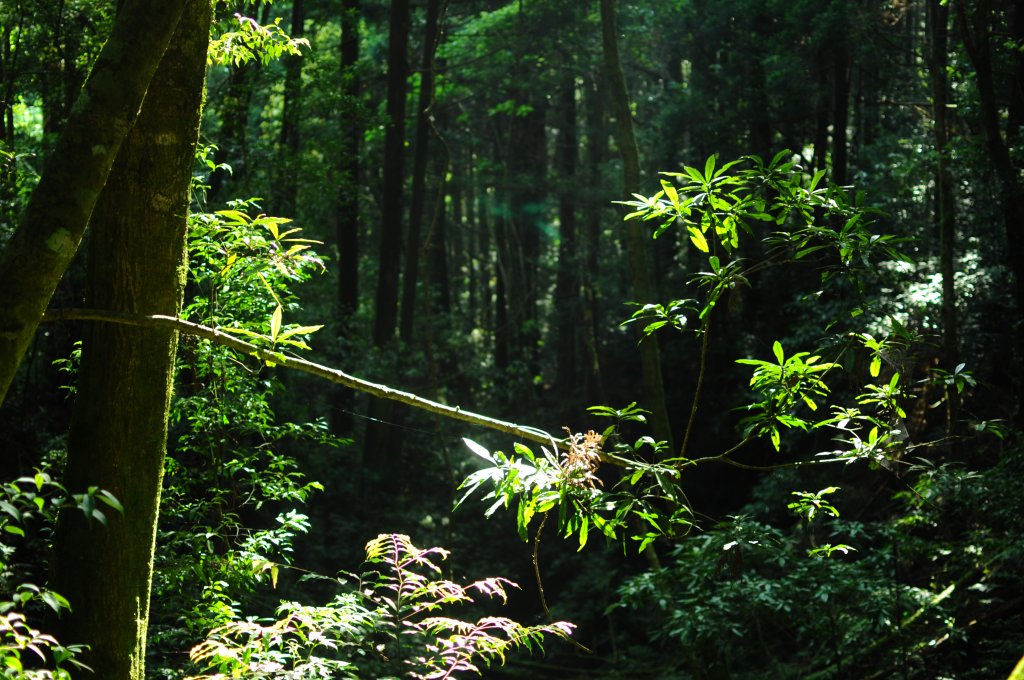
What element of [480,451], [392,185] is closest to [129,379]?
[480,451]

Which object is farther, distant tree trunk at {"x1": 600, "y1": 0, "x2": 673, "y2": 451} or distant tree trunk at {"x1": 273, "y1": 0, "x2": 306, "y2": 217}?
distant tree trunk at {"x1": 273, "y1": 0, "x2": 306, "y2": 217}

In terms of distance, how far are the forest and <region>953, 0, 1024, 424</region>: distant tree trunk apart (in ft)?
0.15

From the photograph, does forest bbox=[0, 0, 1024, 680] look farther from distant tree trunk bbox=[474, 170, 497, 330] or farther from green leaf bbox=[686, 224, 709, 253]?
distant tree trunk bbox=[474, 170, 497, 330]

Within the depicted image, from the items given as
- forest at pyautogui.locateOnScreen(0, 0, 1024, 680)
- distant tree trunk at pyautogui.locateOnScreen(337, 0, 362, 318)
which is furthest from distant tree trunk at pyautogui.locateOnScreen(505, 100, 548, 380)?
distant tree trunk at pyautogui.locateOnScreen(337, 0, 362, 318)

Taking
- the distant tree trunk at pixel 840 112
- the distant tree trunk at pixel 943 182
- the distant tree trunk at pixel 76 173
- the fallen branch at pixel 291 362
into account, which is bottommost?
the fallen branch at pixel 291 362

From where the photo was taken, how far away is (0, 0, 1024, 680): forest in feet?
9.52

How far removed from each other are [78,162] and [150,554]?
4.60 feet

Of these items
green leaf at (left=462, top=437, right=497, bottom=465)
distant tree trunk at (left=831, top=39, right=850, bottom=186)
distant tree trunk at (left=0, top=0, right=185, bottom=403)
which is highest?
distant tree trunk at (left=831, top=39, right=850, bottom=186)

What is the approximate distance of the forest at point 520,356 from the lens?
290 centimetres

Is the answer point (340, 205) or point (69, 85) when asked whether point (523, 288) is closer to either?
point (340, 205)

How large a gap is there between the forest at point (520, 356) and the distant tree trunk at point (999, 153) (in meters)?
0.05

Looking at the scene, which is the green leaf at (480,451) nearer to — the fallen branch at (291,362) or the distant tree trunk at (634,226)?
the fallen branch at (291,362)

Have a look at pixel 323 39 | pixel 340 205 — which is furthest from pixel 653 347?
pixel 323 39

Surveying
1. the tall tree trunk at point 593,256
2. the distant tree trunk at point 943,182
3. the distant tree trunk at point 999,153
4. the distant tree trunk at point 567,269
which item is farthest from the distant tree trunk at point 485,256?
the distant tree trunk at point 999,153
